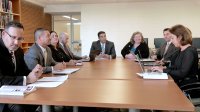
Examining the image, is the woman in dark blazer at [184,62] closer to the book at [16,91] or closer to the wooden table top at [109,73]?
the wooden table top at [109,73]

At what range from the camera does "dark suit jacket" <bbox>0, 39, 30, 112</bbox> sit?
192cm

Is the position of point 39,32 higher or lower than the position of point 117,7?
lower

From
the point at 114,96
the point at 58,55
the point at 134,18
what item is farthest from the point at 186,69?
the point at 134,18

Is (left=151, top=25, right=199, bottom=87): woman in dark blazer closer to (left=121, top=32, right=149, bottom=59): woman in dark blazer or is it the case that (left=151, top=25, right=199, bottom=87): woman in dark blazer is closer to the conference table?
the conference table

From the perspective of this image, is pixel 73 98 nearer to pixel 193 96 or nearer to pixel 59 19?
pixel 193 96

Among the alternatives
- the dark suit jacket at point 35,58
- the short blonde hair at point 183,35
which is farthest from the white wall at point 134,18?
the dark suit jacket at point 35,58

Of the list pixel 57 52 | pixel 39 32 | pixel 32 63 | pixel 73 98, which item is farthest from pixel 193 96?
pixel 57 52

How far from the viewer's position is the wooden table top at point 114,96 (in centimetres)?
143

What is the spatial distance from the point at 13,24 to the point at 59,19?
7.68 meters

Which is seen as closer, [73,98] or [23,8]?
[73,98]

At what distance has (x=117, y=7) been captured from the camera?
27.4 ft

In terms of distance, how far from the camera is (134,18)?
27.2 feet

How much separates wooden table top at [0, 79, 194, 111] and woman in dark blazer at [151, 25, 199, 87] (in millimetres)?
569

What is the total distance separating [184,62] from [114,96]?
1.33 m
